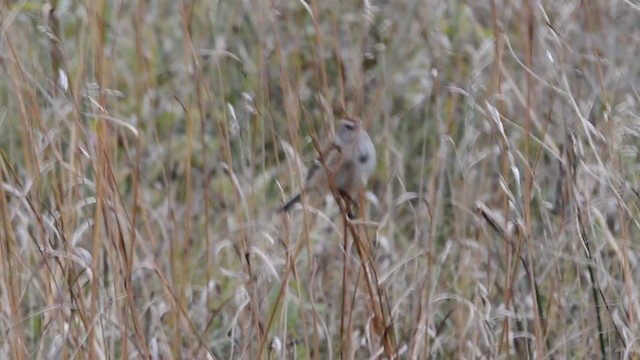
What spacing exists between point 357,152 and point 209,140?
1595mm

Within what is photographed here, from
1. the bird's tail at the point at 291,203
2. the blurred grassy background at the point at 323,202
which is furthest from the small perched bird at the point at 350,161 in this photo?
the blurred grassy background at the point at 323,202

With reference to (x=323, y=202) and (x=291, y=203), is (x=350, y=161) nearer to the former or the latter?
(x=291, y=203)

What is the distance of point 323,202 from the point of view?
3.62 meters

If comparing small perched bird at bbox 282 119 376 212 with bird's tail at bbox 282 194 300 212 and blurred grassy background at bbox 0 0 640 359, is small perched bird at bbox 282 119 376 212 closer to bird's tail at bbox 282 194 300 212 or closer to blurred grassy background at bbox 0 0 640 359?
bird's tail at bbox 282 194 300 212

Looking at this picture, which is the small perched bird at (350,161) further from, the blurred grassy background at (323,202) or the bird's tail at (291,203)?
the blurred grassy background at (323,202)

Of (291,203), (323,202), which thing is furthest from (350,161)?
(323,202)

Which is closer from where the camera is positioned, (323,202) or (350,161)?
(350,161)

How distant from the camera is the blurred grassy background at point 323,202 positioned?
180 cm

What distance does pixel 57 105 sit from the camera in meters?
1.71

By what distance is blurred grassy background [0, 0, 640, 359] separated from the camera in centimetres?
180

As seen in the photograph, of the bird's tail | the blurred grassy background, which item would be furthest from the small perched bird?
the blurred grassy background

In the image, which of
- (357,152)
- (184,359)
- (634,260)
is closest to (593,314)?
(634,260)

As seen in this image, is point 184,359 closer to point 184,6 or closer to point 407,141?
point 184,6

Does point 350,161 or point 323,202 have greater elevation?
point 350,161
